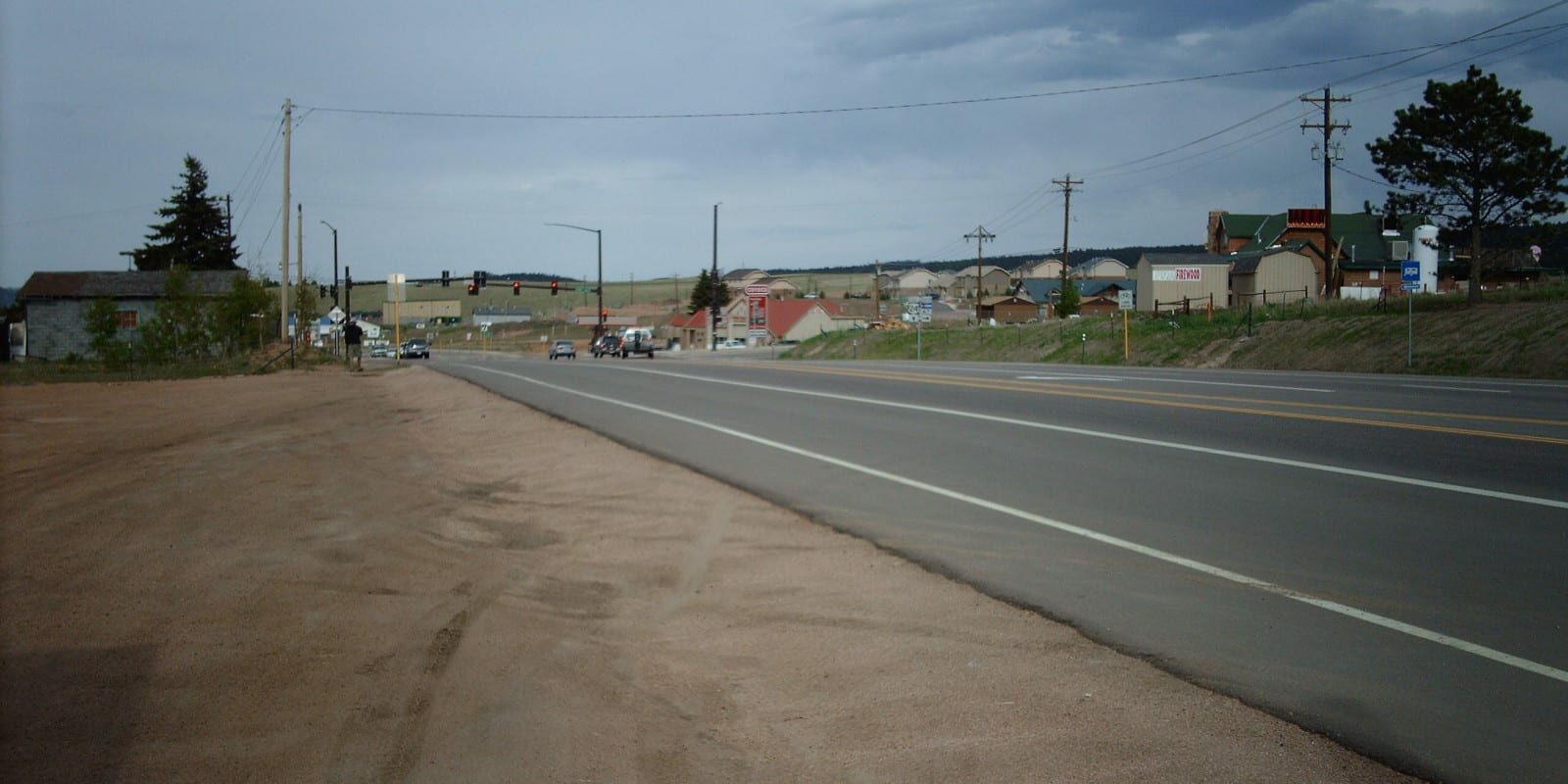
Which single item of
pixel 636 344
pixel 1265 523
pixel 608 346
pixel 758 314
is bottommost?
pixel 1265 523

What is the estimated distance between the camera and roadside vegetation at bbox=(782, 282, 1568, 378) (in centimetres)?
3384

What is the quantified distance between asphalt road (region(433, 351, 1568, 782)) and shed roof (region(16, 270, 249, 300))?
63.0 metres

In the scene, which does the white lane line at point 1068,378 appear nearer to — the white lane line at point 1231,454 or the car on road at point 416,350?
the white lane line at point 1231,454

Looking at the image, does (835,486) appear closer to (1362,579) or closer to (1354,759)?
(1362,579)

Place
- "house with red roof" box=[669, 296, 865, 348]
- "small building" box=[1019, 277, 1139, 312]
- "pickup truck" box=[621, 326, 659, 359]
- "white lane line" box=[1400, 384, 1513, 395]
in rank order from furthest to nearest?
"small building" box=[1019, 277, 1139, 312], "house with red roof" box=[669, 296, 865, 348], "pickup truck" box=[621, 326, 659, 359], "white lane line" box=[1400, 384, 1513, 395]

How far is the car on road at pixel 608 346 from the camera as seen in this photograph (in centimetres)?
7619

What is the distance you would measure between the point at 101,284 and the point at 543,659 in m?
79.2

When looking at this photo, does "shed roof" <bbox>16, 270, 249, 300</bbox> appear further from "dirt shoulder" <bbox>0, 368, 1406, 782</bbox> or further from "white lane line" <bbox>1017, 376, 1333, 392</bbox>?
"dirt shoulder" <bbox>0, 368, 1406, 782</bbox>

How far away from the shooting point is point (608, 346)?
252 ft

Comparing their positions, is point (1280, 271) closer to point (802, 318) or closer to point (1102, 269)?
point (802, 318)

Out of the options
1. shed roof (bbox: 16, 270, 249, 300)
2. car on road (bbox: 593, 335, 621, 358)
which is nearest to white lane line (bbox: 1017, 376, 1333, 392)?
car on road (bbox: 593, 335, 621, 358)

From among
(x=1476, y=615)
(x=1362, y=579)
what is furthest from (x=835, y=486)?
(x=1476, y=615)

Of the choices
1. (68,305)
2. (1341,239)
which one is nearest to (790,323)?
(1341,239)

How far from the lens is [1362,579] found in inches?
297
